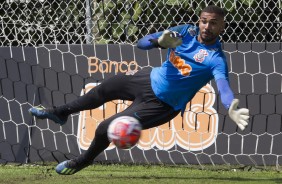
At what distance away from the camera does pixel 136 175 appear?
9055mm

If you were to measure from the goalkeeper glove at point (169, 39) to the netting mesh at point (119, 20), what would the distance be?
271 centimetres

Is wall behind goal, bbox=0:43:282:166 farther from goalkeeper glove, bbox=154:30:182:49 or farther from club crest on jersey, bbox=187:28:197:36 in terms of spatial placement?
goalkeeper glove, bbox=154:30:182:49

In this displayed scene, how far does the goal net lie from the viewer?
9.92 m

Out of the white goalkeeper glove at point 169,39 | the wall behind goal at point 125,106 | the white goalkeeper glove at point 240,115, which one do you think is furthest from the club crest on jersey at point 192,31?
the wall behind goal at point 125,106

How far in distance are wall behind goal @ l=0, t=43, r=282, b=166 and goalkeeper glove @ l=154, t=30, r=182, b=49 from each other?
226cm

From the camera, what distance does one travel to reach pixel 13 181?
8531mm

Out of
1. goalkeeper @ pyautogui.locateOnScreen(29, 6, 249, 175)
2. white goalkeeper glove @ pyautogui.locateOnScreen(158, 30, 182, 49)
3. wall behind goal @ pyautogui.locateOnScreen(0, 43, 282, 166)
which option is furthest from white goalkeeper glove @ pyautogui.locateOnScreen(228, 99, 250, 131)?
wall behind goal @ pyautogui.locateOnScreen(0, 43, 282, 166)

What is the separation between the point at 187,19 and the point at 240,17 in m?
0.69

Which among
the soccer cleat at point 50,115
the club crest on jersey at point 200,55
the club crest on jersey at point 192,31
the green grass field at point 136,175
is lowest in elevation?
the green grass field at point 136,175

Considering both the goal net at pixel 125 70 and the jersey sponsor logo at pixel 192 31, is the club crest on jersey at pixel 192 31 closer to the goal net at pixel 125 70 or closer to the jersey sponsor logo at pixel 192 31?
the jersey sponsor logo at pixel 192 31

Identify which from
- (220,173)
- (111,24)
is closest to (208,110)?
(220,173)

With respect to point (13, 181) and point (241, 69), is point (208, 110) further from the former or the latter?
point (13, 181)

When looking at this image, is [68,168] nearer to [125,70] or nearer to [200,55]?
[200,55]

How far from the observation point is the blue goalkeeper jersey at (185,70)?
320 inches
